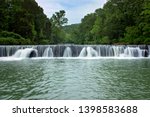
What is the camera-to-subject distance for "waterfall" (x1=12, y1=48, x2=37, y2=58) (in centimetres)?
2558

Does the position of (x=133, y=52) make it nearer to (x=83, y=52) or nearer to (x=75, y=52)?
(x=83, y=52)

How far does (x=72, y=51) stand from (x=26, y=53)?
3891 mm

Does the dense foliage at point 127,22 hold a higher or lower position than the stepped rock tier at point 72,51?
higher

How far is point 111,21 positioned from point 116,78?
99.3 ft

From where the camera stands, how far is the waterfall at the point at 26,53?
2558 cm

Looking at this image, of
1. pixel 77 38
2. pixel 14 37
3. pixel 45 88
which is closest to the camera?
pixel 45 88

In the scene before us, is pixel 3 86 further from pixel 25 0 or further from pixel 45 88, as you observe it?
pixel 25 0

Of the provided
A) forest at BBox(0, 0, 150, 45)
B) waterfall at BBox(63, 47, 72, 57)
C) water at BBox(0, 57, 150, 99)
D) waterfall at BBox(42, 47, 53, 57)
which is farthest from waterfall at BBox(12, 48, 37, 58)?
water at BBox(0, 57, 150, 99)

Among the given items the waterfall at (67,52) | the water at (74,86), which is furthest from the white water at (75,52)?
the water at (74,86)

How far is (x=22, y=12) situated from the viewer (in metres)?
39.0

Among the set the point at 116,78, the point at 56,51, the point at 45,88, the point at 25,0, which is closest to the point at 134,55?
the point at 56,51

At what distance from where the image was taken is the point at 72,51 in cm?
2662

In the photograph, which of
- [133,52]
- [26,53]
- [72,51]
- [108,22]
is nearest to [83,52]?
[72,51]

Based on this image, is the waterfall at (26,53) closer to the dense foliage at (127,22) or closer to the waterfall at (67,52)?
the waterfall at (67,52)
